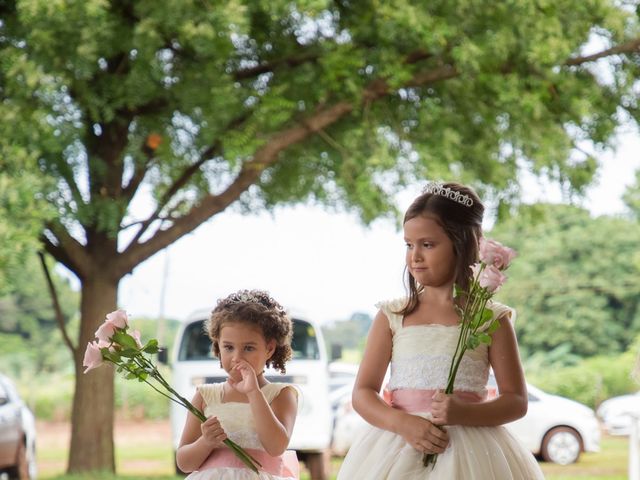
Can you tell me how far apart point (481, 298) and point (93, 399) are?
18.4 feet

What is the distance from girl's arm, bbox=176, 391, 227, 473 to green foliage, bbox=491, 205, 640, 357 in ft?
46.8

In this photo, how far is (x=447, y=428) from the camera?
2023 millimetres

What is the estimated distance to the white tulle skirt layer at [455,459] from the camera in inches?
77.1

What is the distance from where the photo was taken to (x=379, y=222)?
717 centimetres

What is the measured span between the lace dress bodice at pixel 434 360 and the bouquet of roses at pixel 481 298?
0.05 meters

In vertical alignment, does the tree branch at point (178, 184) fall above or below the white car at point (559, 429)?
above

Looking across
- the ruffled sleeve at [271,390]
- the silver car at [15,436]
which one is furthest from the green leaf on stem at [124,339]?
the silver car at [15,436]

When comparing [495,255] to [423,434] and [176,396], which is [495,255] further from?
[176,396]

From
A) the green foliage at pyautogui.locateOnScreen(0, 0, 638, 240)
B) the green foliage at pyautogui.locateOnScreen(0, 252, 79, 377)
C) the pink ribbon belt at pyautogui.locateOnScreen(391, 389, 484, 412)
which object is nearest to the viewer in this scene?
the pink ribbon belt at pyautogui.locateOnScreen(391, 389, 484, 412)

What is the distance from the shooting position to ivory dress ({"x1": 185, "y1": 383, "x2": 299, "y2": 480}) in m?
2.20

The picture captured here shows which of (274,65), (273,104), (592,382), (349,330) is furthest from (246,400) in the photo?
(349,330)

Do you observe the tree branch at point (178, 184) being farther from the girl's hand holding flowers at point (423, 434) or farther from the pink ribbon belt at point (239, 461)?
the girl's hand holding flowers at point (423, 434)

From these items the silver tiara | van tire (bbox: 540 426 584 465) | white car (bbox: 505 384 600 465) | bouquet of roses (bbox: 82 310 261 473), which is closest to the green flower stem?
bouquet of roses (bbox: 82 310 261 473)

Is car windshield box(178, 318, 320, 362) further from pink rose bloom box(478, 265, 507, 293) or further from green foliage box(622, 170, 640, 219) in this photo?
green foliage box(622, 170, 640, 219)
